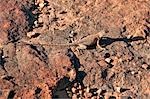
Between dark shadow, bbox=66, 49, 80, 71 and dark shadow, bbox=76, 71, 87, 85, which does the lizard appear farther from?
dark shadow, bbox=76, 71, 87, 85

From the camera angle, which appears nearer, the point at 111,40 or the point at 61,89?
the point at 61,89

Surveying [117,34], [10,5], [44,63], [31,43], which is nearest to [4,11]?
[10,5]

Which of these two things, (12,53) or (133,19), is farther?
(133,19)

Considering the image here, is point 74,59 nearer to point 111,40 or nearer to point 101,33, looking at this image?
point 101,33

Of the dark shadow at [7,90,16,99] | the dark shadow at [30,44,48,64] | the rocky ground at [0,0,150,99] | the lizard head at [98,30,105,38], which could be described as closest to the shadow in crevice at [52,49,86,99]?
the rocky ground at [0,0,150,99]

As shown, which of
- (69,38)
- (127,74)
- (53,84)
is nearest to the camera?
(53,84)

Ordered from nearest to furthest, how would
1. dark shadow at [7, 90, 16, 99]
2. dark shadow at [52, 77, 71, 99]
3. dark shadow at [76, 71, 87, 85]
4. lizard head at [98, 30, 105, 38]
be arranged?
dark shadow at [7, 90, 16, 99] → dark shadow at [52, 77, 71, 99] → dark shadow at [76, 71, 87, 85] → lizard head at [98, 30, 105, 38]

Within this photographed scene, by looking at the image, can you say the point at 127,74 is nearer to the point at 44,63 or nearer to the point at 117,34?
the point at 117,34

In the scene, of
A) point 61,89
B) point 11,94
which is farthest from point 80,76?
point 11,94

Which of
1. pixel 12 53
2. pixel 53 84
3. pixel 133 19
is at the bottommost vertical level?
pixel 53 84
